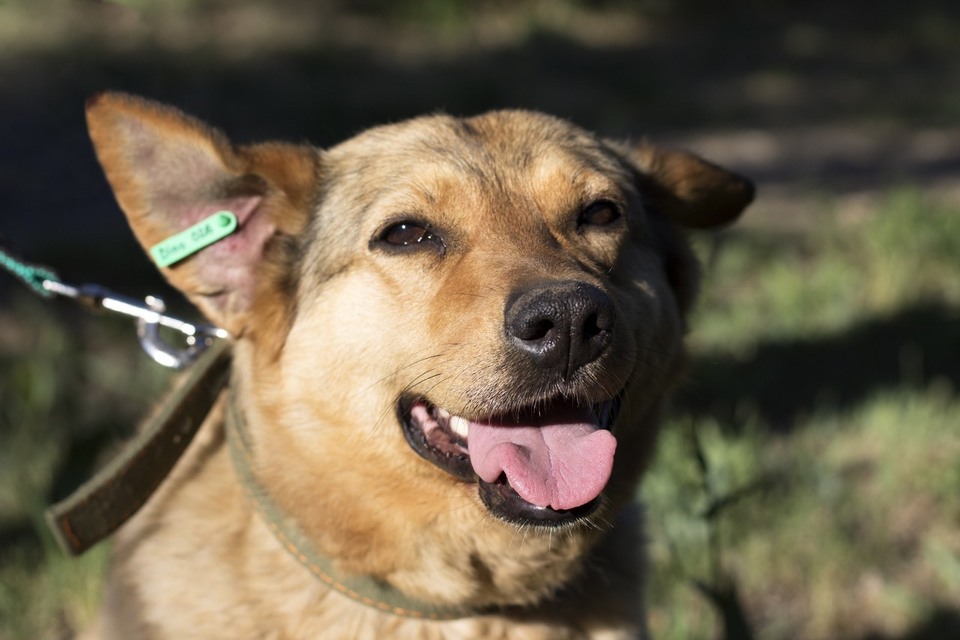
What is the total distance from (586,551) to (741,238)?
189 inches

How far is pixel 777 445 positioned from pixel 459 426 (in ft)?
8.96

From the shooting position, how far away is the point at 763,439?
510cm

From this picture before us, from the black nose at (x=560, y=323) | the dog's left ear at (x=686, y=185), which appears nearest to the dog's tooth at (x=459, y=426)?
the black nose at (x=560, y=323)

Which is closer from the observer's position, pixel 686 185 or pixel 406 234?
pixel 406 234

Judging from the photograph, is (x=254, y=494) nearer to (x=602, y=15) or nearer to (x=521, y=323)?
(x=521, y=323)

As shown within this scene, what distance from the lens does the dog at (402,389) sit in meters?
2.68

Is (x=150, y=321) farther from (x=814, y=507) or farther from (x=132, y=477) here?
(x=814, y=507)

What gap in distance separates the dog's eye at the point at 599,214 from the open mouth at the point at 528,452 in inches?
22.0

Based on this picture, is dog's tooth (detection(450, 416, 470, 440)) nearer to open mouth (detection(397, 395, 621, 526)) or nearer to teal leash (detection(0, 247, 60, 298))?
open mouth (detection(397, 395, 621, 526))

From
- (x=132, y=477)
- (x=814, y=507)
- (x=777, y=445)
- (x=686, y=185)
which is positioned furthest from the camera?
(x=777, y=445)

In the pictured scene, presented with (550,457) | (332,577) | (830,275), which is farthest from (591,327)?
(830,275)

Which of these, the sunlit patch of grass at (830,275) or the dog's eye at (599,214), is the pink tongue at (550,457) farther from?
the sunlit patch of grass at (830,275)

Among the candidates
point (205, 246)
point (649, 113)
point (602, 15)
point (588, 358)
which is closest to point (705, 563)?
point (588, 358)

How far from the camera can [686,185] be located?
3.58 meters
